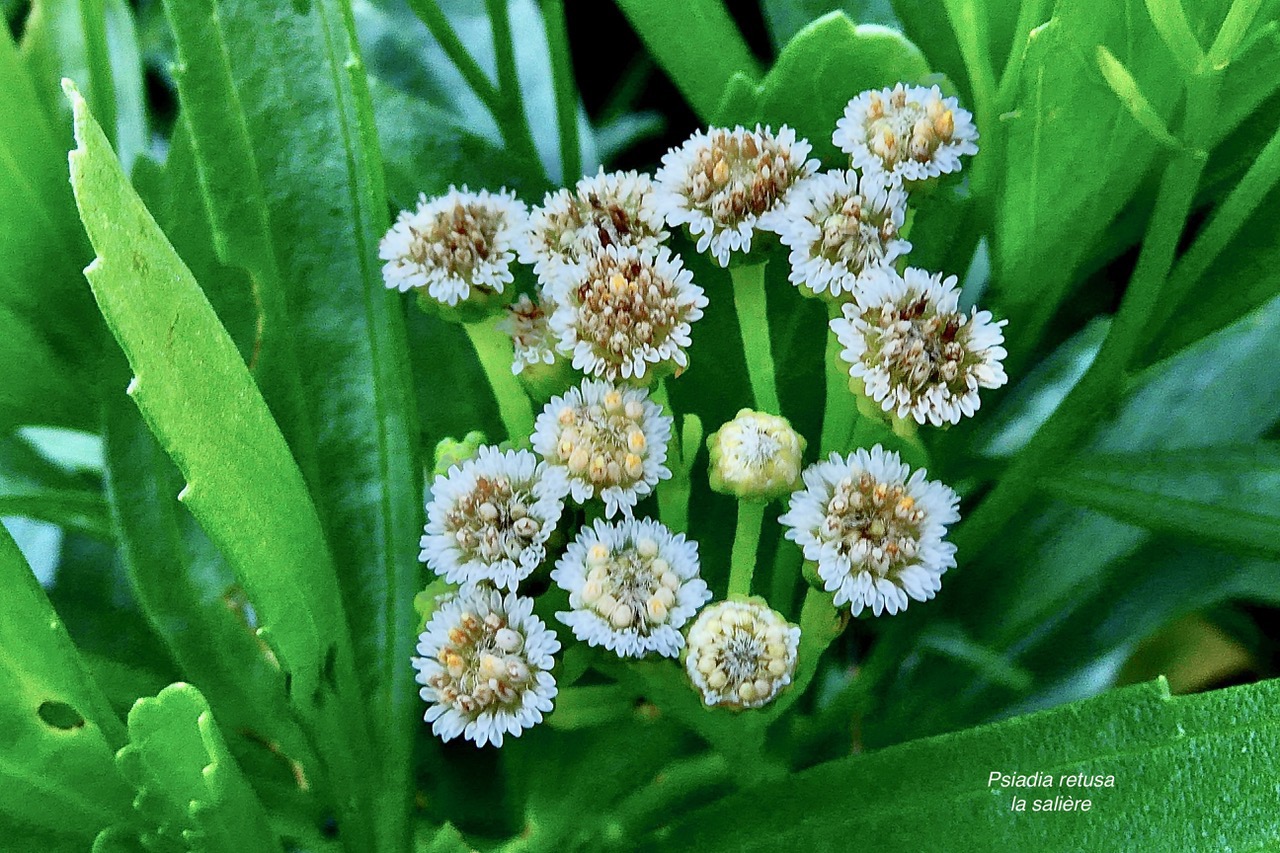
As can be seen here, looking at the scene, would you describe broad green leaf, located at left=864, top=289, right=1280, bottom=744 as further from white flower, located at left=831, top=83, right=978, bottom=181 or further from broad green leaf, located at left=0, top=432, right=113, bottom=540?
broad green leaf, located at left=0, top=432, right=113, bottom=540

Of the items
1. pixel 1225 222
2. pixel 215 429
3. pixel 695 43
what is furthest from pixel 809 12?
pixel 215 429

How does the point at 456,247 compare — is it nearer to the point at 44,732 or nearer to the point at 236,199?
the point at 236,199

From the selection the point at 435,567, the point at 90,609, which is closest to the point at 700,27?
the point at 435,567

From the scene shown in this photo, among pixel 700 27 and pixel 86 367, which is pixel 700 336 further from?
pixel 86 367

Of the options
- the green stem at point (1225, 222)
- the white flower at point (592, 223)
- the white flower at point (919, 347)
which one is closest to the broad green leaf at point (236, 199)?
the white flower at point (592, 223)

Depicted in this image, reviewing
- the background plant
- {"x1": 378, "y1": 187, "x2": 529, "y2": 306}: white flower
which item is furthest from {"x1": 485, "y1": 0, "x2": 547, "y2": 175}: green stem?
{"x1": 378, "y1": 187, "x2": 529, "y2": 306}: white flower

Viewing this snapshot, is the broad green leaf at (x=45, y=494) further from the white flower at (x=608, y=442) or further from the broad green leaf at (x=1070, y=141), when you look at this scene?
the broad green leaf at (x=1070, y=141)
